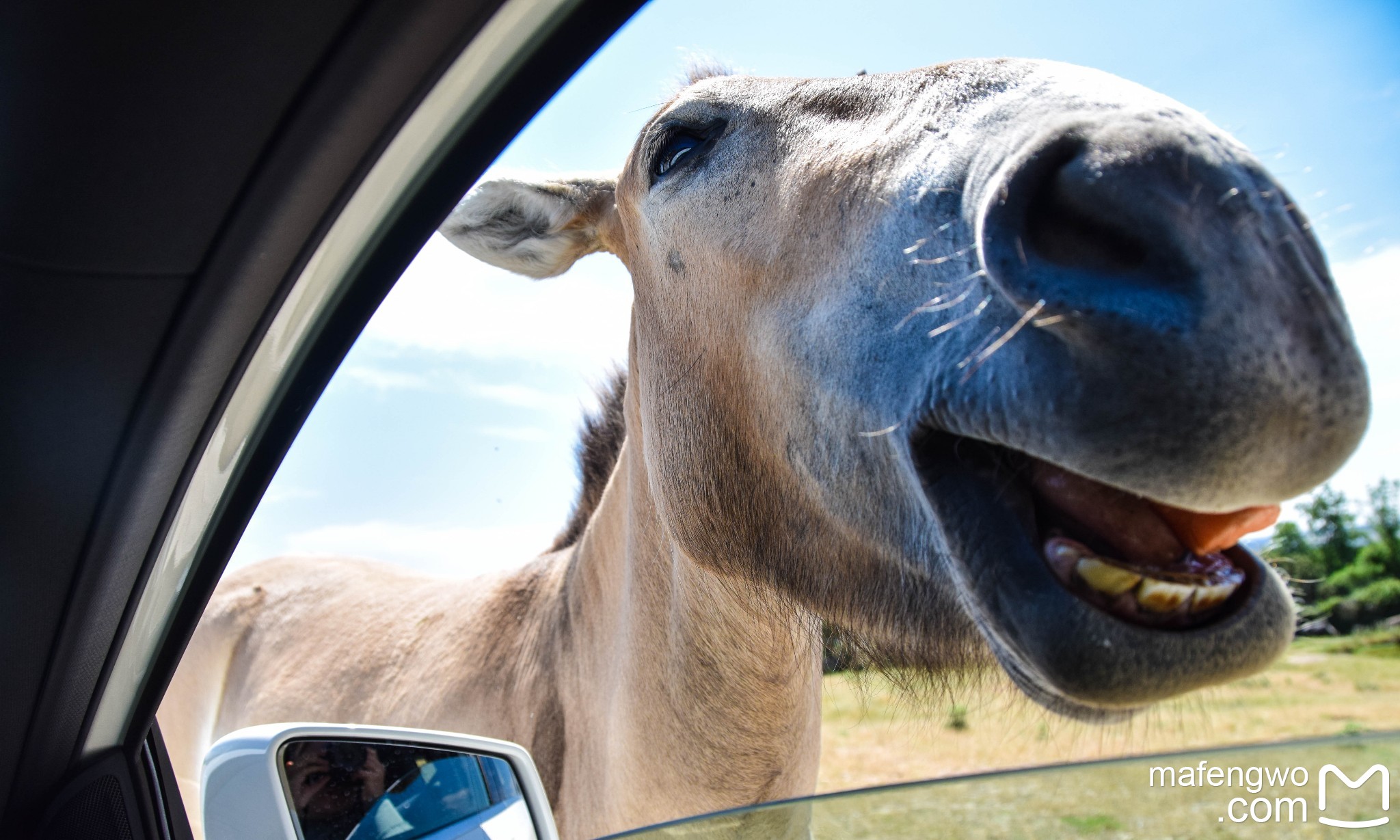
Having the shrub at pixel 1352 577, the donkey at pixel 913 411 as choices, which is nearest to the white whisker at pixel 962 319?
the donkey at pixel 913 411

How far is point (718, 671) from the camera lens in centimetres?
205

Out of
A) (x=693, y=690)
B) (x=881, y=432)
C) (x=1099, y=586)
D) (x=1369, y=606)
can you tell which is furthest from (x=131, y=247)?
(x=1369, y=606)

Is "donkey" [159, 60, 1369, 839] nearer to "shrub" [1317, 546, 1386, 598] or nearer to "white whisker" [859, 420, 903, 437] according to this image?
"white whisker" [859, 420, 903, 437]

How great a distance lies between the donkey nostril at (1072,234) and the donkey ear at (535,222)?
171 centimetres

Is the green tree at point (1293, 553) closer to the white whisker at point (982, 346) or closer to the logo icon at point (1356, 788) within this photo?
the logo icon at point (1356, 788)

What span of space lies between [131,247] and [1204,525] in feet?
4.98

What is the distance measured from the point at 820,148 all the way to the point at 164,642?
161 cm

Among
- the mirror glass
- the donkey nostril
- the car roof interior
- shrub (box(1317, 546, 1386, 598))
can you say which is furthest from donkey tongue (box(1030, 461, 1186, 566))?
the mirror glass

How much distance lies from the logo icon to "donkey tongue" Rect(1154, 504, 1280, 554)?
0.93 ft

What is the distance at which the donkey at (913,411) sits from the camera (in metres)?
0.93

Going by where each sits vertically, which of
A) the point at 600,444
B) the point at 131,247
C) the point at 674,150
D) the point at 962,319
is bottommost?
the point at 962,319

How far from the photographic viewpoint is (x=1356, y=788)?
845 mm

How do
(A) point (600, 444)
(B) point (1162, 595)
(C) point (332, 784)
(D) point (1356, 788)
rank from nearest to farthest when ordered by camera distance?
(D) point (1356, 788) < (B) point (1162, 595) < (C) point (332, 784) < (A) point (600, 444)

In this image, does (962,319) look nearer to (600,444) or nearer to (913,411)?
(913,411)
